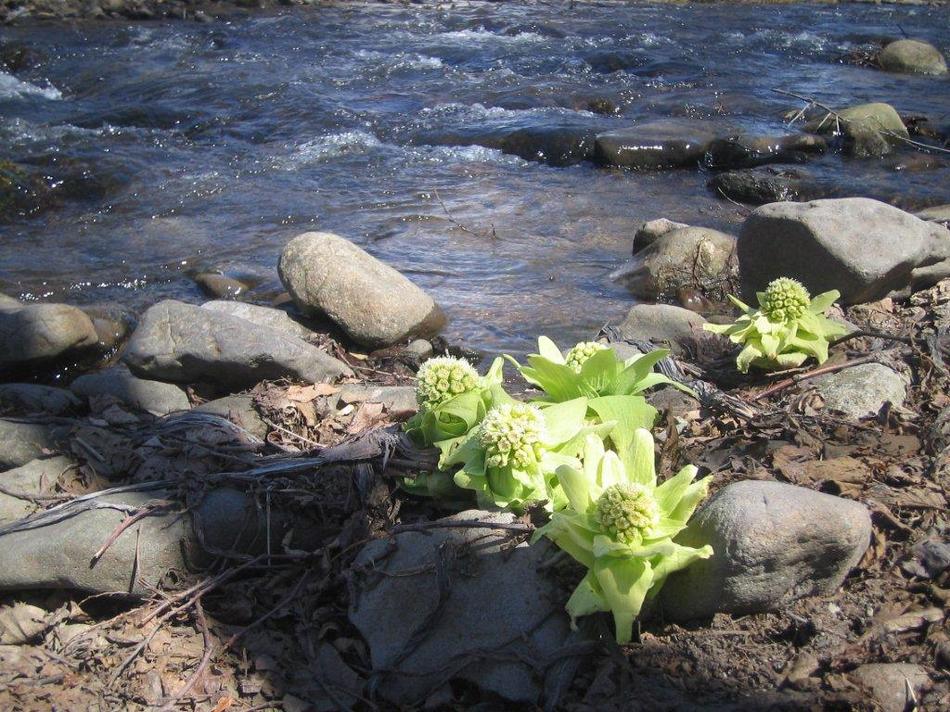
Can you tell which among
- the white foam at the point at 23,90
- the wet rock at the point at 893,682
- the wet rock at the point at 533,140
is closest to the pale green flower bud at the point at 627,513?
the wet rock at the point at 893,682

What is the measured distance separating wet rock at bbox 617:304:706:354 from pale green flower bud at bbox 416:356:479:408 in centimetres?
163

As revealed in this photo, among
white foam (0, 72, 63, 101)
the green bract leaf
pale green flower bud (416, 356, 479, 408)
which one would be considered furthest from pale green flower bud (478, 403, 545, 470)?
white foam (0, 72, 63, 101)

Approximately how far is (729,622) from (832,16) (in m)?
18.0

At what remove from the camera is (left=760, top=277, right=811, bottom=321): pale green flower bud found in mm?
3623

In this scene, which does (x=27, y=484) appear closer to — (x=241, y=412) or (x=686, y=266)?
(x=241, y=412)

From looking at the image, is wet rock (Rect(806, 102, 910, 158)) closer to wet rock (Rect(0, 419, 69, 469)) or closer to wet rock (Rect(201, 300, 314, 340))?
wet rock (Rect(201, 300, 314, 340))

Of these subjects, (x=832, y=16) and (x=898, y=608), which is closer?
(x=898, y=608)

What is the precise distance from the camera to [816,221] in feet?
14.1

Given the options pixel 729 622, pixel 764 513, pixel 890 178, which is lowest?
pixel 890 178

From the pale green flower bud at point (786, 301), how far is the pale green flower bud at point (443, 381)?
1.47 metres

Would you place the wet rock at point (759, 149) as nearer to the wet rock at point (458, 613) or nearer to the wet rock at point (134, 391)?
the wet rock at point (134, 391)

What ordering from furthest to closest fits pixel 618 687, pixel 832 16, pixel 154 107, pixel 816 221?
pixel 832 16
pixel 154 107
pixel 816 221
pixel 618 687

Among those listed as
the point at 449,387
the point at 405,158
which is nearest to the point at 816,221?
the point at 449,387

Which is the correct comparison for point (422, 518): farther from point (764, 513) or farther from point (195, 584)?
point (764, 513)
